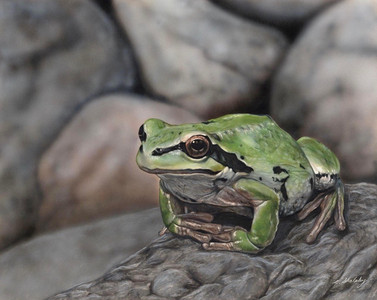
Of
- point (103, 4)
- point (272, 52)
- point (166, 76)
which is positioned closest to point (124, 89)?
point (166, 76)

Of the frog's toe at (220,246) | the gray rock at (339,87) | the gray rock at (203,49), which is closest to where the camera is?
the frog's toe at (220,246)

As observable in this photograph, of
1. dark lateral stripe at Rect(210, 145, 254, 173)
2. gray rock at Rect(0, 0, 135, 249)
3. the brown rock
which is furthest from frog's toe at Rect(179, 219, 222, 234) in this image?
gray rock at Rect(0, 0, 135, 249)

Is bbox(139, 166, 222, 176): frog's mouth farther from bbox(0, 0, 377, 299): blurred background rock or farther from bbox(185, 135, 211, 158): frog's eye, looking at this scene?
bbox(0, 0, 377, 299): blurred background rock

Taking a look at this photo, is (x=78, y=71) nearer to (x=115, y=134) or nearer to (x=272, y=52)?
(x=115, y=134)

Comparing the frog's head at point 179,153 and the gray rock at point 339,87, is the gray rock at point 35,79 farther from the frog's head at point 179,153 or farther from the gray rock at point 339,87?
the frog's head at point 179,153

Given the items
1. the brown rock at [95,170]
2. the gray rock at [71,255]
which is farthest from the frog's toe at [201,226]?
the brown rock at [95,170]
